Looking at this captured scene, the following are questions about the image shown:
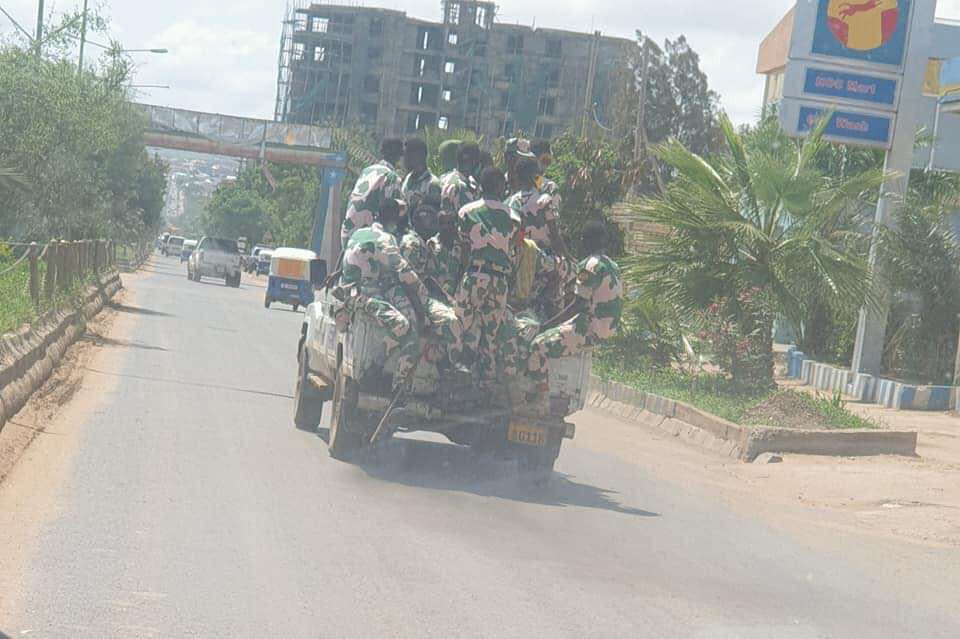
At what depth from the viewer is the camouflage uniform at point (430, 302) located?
1088 centimetres

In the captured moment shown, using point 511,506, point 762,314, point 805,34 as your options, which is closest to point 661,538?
point 511,506

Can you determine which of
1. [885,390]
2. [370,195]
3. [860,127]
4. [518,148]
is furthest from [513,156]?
[860,127]

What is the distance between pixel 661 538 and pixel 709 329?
10.3 meters

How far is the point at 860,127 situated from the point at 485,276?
44.7 feet

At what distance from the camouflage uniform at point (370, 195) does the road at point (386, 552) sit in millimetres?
1995

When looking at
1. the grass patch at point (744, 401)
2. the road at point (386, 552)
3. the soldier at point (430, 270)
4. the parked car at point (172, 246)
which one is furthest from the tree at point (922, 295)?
the parked car at point (172, 246)

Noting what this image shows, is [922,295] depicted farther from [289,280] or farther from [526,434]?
[289,280]

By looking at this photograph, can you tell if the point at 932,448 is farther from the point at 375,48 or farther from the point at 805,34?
the point at 375,48

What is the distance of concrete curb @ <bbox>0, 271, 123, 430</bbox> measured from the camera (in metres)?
12.2

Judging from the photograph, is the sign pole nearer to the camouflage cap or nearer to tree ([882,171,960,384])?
tree ([882,171,960,384])

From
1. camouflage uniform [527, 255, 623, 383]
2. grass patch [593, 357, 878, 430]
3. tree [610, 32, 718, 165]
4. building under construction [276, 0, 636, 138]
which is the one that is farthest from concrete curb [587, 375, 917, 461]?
building under construction [276, 0, 636, 138]

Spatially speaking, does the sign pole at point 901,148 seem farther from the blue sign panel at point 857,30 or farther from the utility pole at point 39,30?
the utility pole at point 39,30

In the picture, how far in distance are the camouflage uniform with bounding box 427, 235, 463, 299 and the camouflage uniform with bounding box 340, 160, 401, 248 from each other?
72cm

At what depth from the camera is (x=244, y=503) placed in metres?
9.19
